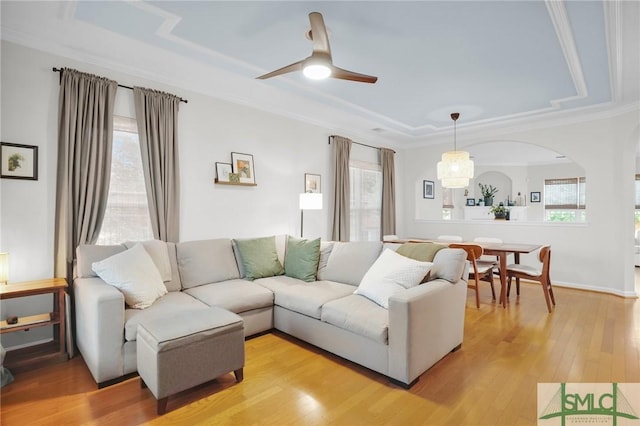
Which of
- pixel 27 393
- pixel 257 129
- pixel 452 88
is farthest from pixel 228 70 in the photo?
pixel 27 393

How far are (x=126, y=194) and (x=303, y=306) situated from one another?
2.12m

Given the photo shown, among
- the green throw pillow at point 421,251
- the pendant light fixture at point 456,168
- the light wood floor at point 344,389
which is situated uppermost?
the pendant light fixture at point 456,168

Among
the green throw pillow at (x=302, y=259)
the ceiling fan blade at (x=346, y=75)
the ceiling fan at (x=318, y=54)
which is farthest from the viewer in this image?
the green throw pillow at (x=302, y=259)

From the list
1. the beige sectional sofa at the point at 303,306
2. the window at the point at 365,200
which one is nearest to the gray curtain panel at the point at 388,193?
the window at the point at 365,200

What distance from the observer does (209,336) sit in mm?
2109

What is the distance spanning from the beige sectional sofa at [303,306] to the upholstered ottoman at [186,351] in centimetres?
19

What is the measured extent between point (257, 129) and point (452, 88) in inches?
98.4

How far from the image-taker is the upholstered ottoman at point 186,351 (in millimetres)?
1943

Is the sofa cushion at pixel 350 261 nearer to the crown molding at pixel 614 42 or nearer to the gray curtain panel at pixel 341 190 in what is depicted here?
the gray curtain panel at pixel 341 190

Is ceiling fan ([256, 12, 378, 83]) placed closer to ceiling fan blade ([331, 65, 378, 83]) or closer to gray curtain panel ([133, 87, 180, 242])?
ceiling fan blade ([331, 65, 378, 83])

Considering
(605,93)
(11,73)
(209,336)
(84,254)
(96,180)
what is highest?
(605,93)

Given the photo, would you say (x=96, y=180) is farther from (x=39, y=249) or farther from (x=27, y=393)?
(x=27, y=393)

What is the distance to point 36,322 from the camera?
2.48 m

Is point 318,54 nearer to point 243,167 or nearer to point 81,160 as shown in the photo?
point 243,167
